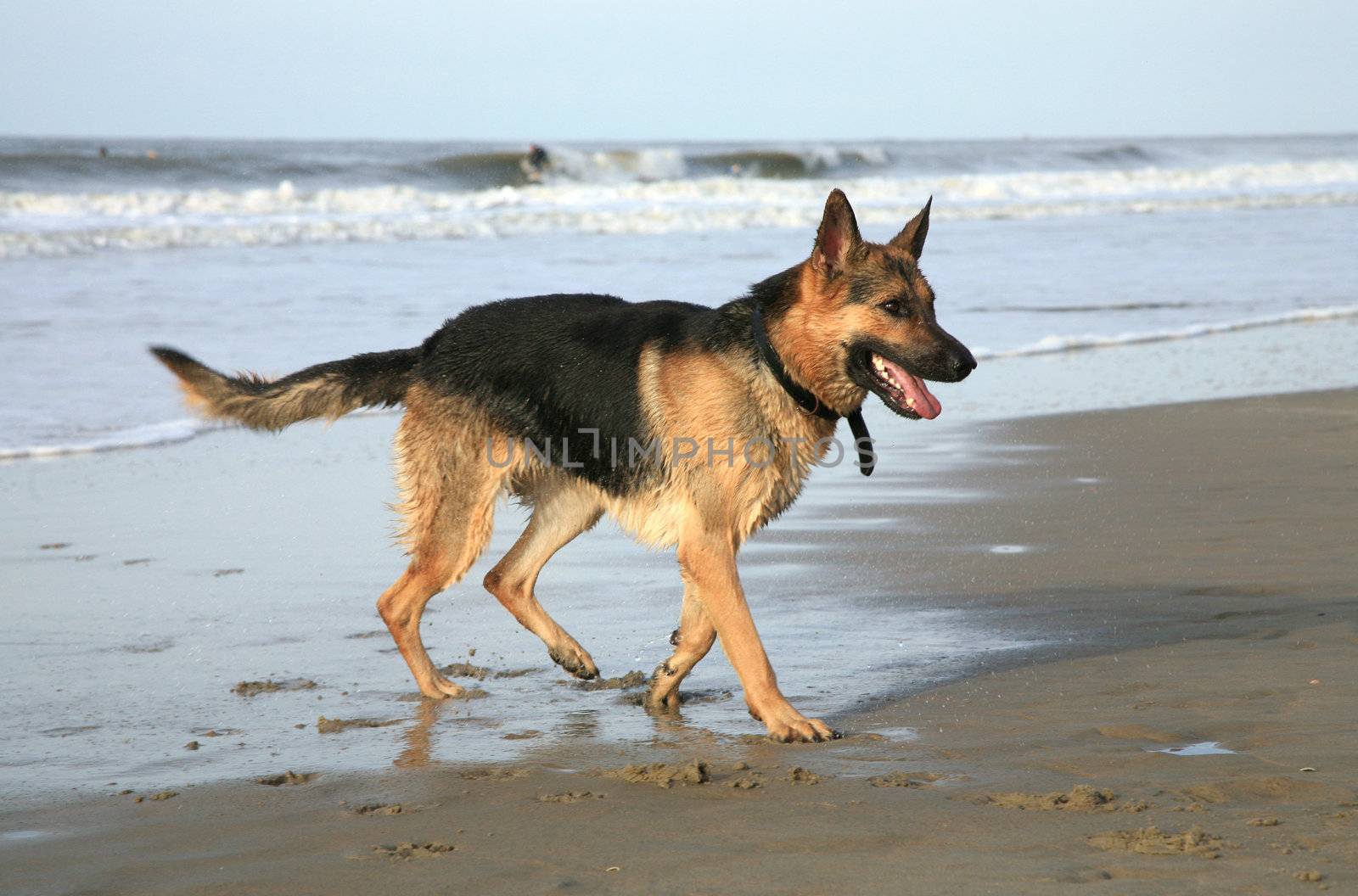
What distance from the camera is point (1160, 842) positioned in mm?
3217

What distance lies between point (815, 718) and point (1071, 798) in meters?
1.04

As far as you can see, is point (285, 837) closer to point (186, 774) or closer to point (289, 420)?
point (186, 774)

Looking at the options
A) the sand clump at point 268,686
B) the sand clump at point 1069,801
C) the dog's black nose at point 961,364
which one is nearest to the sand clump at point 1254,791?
the sand clump at point 1069,801

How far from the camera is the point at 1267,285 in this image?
17078 mm

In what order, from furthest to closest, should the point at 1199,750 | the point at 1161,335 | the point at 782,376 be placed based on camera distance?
the point at 1161,335 → the point at 782,376 → the point at 1199,750

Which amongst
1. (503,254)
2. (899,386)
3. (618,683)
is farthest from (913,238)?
(503,254)

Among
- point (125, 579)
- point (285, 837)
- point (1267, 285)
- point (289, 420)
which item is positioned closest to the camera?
point (285, 837)

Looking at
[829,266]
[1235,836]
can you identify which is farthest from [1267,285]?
[1235,836]

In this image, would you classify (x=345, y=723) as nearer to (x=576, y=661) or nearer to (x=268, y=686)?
(x=268, y=686)

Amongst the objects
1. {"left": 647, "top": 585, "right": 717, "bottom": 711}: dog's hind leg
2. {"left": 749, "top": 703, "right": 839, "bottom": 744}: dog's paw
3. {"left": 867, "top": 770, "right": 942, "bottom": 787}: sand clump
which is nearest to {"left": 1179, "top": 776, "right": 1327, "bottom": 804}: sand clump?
{"left": 867, "top": 770, "right": 942, "bottom": 787}: sand clump

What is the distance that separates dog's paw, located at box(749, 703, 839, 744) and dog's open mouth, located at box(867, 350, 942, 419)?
99 cm

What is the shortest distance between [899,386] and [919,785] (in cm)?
134

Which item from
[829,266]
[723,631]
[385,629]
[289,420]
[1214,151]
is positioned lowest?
[385,629]

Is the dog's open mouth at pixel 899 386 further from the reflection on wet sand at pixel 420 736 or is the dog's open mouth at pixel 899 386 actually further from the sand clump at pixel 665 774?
the reflection on wet sand at pixel 420 736
